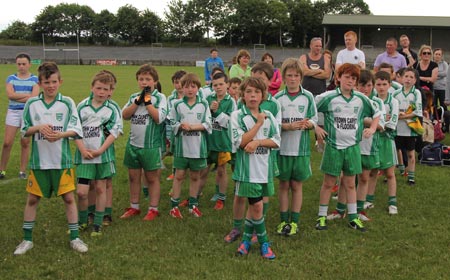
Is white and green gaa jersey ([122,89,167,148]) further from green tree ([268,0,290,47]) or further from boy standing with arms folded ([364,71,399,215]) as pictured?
green tree ([268,0,290,47])

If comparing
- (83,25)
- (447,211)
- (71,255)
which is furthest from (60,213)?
(83,25)

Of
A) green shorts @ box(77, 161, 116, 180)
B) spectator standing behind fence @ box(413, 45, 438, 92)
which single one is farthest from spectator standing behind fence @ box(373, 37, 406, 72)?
green shorts @ box(77, 161, 116, 180)

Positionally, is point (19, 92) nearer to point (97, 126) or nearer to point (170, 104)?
point (170, 104)

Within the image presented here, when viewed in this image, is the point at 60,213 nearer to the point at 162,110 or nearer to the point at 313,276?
the point at 162,110

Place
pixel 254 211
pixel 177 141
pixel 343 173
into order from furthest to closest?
pixel 177 141 → pixel 343 173 → pixel 254 211

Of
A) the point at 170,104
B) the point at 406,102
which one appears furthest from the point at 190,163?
the point at 406,102

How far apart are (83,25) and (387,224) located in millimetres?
91260

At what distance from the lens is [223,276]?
4.34 meters

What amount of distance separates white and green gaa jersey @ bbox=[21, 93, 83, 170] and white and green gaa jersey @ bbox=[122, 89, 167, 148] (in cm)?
102

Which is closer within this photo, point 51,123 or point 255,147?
point 255,147

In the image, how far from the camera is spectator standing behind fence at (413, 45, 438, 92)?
→ 9.74 m

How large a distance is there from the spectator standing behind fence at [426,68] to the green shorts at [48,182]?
7.63m

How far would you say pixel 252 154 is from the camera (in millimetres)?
4695

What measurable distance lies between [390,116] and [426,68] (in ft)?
14.7
